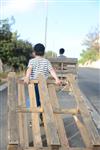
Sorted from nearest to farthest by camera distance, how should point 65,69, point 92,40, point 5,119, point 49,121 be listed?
point 49,121
point 5,119
point 65,69
point 92,40

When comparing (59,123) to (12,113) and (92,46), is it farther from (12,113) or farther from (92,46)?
(92,46)

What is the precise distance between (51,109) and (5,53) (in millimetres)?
31559

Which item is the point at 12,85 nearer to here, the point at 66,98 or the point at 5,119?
the point at 5,119

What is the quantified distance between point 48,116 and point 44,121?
0.49 feet

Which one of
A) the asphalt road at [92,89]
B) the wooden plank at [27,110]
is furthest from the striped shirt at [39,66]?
the asphalt road at [92,89]

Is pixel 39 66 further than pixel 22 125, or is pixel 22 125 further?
pixel 39 66

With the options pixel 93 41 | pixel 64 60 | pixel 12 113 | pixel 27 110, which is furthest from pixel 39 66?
pixel 93 41

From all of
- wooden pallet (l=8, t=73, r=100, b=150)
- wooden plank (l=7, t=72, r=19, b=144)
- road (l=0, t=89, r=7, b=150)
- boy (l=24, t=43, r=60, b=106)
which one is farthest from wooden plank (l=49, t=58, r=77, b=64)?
wooden plank (l=7, t=72, r=19, b=144)

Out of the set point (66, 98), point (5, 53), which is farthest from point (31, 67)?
point (5, 53)

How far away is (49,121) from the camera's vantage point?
6.88 m

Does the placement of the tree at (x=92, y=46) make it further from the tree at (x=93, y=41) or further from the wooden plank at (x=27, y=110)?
the wooden plank at (x=27, y=110)

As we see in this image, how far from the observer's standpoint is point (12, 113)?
695 centimetres

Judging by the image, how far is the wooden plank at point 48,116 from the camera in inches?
253

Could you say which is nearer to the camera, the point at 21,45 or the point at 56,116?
the point at 56,116
